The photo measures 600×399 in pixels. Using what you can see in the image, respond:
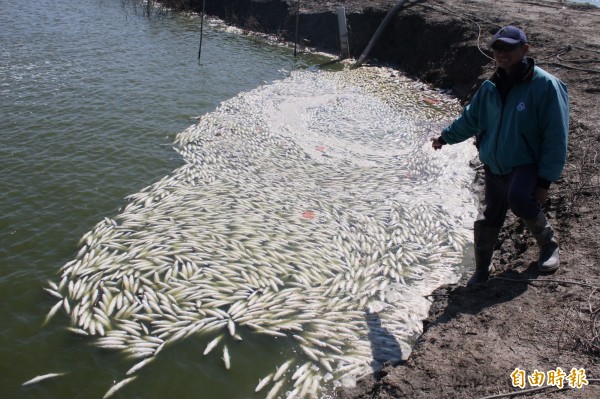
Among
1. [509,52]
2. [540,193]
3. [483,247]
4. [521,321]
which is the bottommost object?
[521,321]

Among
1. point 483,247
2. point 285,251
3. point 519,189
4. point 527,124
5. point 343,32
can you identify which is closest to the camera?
point 527,124

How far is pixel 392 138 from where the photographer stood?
1144 centimetres

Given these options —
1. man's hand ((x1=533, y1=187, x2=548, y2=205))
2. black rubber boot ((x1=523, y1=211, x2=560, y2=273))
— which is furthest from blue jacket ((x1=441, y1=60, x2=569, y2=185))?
black rubber boot ((x1=523, y1=211, x2=560, y2=273))

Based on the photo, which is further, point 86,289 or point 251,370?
point 86,289

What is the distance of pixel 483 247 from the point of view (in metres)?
5.61

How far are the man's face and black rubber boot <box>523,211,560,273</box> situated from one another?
5.69ft

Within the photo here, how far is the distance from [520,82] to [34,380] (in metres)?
5.84

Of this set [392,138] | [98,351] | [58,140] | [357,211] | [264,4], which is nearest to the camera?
[98,351]

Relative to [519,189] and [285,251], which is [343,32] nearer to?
[285,251]

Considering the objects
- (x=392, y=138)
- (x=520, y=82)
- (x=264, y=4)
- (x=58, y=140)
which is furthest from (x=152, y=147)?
(x=264, y=4)

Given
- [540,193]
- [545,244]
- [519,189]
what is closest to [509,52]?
[519,189]

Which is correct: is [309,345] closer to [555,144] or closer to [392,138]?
[555,144]

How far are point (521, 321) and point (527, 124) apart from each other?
1968 mm

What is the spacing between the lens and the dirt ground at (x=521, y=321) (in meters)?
3.97
